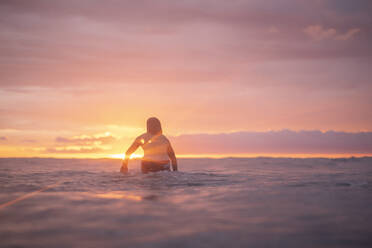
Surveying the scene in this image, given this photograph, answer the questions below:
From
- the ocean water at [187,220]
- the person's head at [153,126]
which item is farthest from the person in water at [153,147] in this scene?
the ocean water at [187,220]

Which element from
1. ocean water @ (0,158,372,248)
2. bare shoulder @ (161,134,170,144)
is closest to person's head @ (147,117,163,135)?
bare shoulder @ (161,134,170,144)

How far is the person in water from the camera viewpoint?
10.3 metres

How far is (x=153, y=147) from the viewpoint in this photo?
10.2 m

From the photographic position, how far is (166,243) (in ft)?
9.69

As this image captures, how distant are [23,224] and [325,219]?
4449 millimetres

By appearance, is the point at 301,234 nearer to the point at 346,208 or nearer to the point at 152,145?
the point at 346,208

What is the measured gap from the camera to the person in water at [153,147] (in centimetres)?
1026

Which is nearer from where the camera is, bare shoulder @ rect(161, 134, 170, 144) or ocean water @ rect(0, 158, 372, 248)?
ocean water @ rect(0, 158, 372, 248)

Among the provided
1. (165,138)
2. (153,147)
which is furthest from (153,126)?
(153,147)

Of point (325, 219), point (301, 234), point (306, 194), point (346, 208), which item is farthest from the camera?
point (306, 194)

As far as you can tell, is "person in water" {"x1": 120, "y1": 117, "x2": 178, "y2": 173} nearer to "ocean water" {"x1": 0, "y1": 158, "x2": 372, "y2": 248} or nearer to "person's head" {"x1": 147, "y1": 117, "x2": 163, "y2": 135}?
"person's head" {"x1": 147, "y1": 117, "x2": 163, "y2": 135}

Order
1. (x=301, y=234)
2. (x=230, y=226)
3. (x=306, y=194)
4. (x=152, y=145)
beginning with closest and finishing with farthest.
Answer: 1. (x=301, y=234)
2. (x=230, y=226)
3. (x=306, y=194)
4. (x=152, y=145)

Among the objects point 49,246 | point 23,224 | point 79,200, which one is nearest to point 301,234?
point 49,246

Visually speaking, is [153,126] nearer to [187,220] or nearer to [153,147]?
[153,147]
